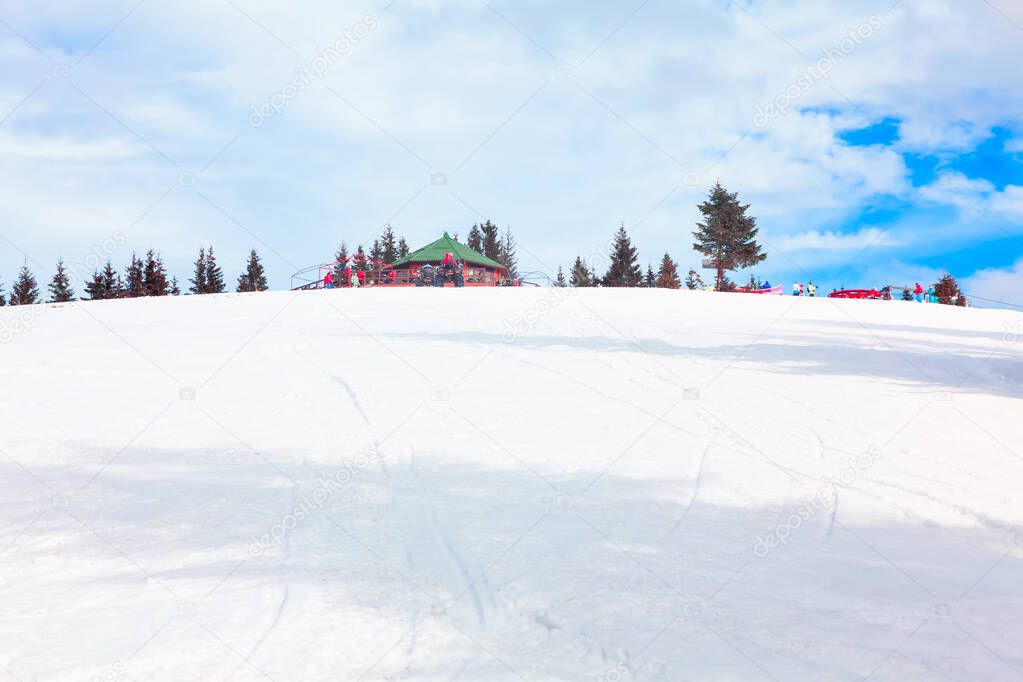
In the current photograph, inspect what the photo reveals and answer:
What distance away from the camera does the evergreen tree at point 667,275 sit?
295 ft

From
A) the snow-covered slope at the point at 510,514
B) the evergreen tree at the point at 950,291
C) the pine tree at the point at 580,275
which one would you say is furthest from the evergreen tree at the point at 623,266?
the snow-covered slope at the point at 510,514

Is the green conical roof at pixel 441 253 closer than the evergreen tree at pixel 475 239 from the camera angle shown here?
Yes

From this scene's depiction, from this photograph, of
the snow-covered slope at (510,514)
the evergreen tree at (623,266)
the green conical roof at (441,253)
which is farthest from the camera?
the evergreen tree at (623,266)

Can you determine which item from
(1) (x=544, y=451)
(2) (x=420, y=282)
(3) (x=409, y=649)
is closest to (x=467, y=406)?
(1) (x=544, y=451)

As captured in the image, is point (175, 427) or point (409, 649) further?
point (175, 427)

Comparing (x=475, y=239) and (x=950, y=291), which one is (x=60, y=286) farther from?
(x=950, y=291)

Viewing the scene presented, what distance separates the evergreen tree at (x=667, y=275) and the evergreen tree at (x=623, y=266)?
31.7ft

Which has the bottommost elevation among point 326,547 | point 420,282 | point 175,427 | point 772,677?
point 772,677

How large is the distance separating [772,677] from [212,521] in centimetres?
435

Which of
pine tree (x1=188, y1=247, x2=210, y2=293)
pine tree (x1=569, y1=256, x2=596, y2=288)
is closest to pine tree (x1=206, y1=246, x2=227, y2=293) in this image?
pine tree (x1=188, y1=247, x2=210, y2=293)

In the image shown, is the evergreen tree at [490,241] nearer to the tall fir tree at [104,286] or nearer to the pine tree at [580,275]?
the pine tree at [580,275]

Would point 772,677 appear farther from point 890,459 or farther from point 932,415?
point 932,415

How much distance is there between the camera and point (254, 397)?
9.84 m

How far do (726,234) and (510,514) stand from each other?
65155mm
